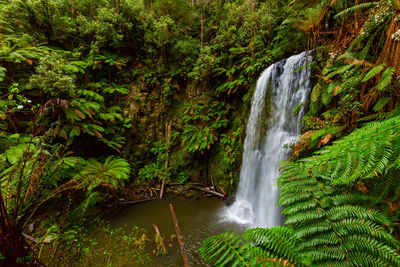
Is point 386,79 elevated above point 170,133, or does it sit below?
above

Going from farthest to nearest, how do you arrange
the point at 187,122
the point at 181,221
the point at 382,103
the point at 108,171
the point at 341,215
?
1. the point at 187,122
2. the point at 108,171
3. the point at 181,221
4. the point at 382,103
5. the point at 341,215

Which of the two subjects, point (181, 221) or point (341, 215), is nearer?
point (341, 215)

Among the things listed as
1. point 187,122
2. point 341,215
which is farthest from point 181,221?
point 341,215

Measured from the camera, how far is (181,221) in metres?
4.93

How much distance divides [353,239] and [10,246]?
221 centimetres

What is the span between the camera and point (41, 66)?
4.60m

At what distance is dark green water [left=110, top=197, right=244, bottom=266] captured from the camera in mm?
3705

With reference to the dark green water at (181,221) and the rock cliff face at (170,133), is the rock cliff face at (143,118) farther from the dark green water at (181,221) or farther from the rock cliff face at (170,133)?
the dark green water at (181,221)

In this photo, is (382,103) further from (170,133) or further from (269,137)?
(170,133)

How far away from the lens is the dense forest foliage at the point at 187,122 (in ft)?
3.20

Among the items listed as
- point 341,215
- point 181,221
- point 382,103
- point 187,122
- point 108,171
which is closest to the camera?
point 341,215

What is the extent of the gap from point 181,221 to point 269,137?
3.74m

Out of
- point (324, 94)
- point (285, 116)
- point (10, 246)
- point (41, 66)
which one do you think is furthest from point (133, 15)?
point (10, 246)

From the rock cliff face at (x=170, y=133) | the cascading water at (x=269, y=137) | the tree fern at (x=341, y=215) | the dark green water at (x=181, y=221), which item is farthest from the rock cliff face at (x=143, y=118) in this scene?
the tree fern at (x=341, y=215)
